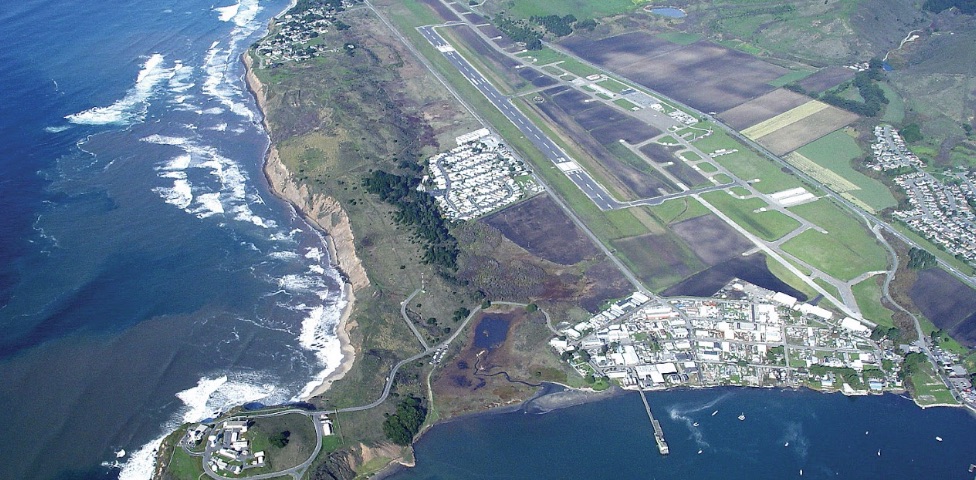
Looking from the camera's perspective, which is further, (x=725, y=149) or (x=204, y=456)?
(x=725, y=149)

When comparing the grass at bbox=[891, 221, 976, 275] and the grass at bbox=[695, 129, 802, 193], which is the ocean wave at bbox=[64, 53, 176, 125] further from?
the grass at bbox=[891, 221, 976, 275]

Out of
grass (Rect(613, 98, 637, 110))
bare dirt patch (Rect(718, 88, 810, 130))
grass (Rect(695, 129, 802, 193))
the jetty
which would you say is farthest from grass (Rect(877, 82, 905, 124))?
the jetty

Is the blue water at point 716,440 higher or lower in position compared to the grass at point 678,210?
lower

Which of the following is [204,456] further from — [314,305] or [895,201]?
[895,201]

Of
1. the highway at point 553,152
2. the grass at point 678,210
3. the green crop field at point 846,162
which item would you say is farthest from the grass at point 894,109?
the highway at point 553,152

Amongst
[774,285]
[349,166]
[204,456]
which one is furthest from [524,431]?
[349,166]

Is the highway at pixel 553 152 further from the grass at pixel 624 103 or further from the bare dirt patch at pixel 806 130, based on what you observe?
the bare dirt patch at pixel 806 130

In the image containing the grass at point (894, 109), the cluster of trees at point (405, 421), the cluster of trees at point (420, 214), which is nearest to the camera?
the cluster of trees at point (405, 421)
